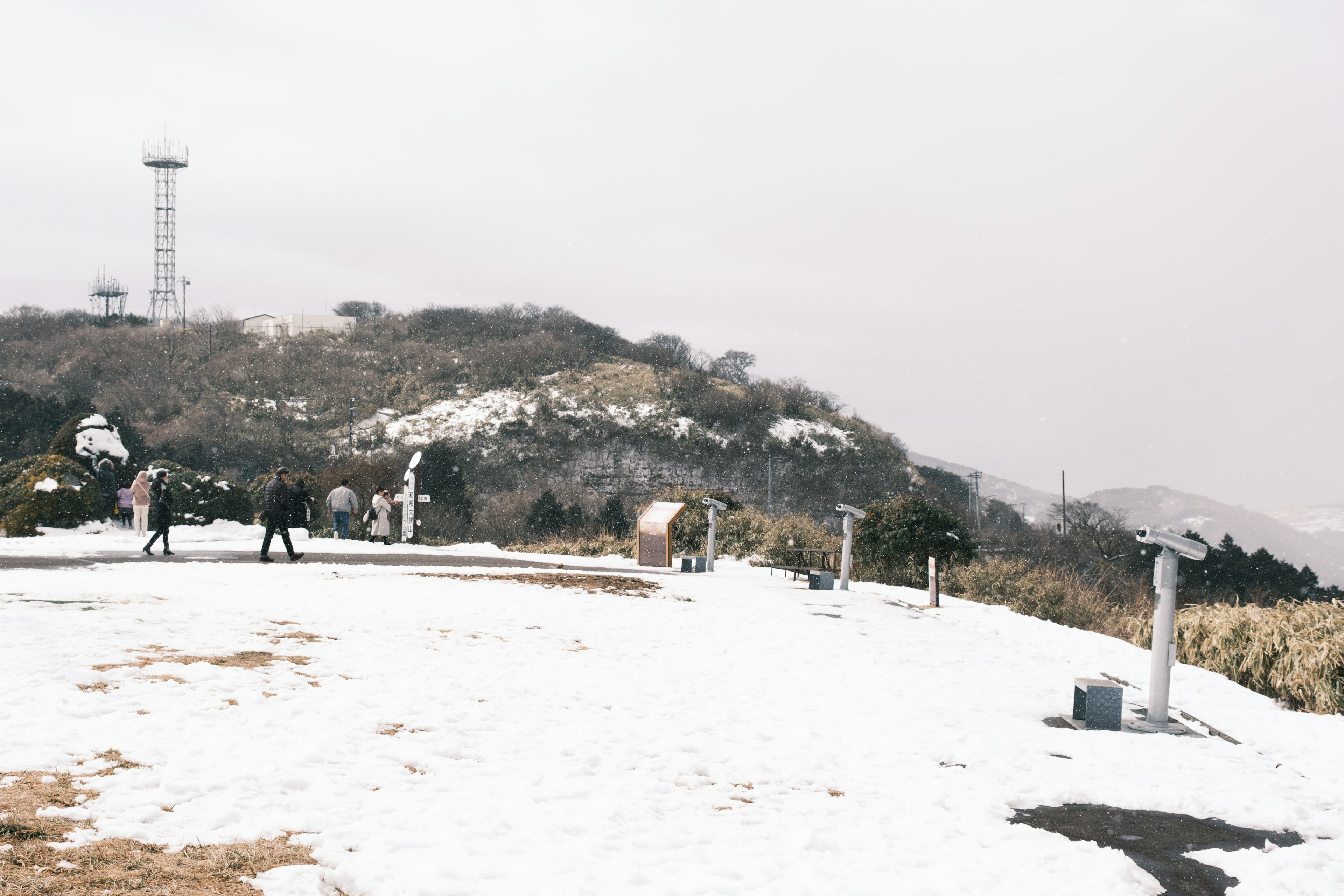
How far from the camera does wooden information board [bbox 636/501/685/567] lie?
18.6m

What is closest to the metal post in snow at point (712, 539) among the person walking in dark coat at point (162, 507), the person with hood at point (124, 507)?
the person walking in dark coat at point (162, 507)

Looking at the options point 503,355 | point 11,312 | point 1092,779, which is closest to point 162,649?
point 1092,779

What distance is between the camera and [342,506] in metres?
21.2

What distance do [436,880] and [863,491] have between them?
5111 centimetres

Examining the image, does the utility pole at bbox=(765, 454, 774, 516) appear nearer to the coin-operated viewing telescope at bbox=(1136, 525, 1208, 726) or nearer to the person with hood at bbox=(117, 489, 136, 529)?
the person with hood at bbox=(117, 489, 136, 529)

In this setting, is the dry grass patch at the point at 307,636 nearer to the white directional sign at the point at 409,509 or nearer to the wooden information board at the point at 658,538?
the wooden information board at the point at 658,538

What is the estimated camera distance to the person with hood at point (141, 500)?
1919cm

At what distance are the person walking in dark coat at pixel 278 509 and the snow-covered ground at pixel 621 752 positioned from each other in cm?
503

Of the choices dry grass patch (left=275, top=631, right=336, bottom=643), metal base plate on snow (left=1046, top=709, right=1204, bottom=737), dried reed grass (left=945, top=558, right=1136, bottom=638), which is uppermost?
dry grass patch (left=275, top=631, right=336, bottom=643)

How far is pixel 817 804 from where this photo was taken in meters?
4.66

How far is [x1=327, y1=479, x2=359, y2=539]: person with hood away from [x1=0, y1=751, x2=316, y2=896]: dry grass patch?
18192 mm

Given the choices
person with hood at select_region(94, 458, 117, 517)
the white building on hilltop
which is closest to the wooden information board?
person with hood at select_region(94, 458, 117, 517)

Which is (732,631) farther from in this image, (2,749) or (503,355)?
(503,355)

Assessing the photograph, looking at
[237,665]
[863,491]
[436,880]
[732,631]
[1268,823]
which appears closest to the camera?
[436,880]
